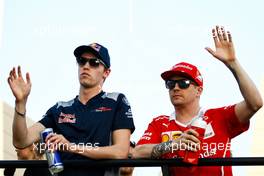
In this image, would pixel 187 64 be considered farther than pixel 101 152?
Yes

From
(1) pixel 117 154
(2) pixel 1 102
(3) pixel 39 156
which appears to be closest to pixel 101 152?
(1) pixel 117 154

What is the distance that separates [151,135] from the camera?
473cm

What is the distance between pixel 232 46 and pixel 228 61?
0.44ft

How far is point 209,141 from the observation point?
4.52 meters

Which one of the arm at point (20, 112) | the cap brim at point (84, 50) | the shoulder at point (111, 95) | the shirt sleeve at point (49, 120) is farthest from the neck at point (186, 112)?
the arm at point (20, 112)

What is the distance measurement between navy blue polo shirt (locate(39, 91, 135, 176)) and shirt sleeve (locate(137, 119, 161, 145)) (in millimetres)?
130

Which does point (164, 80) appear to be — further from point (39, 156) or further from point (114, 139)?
point (39, 156)

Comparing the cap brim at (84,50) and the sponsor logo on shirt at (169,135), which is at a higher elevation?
the cap brim at (84,50)

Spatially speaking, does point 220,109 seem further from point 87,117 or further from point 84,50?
point 84,50

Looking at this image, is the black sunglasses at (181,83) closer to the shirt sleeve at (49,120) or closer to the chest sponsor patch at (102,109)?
the chest sponsor patch at (102,109)

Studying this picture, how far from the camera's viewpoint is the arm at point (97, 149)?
420 centimetres

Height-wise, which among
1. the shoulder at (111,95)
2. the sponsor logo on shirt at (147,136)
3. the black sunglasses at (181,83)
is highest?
the black sunglasses at (181,83)

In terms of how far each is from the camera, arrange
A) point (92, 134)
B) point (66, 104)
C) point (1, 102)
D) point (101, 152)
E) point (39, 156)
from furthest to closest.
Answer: point (1, 102)
point (39, 156)
point (66, 104)
point (92, 134)
point (101, 152)

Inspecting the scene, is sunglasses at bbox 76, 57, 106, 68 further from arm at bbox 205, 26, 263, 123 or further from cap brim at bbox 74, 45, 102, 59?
arm at bbox 205, 26, 263, 123
